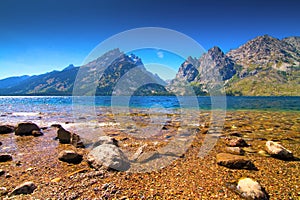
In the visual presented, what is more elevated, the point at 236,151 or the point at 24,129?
the point at 24,129

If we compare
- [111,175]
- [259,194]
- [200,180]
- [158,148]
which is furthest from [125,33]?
[259,194]

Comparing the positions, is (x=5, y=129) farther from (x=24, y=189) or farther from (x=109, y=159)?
(x=109, y=159)

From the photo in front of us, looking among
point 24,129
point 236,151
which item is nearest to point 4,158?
point 24,129

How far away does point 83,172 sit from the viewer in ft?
24.3

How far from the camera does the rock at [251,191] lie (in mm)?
5504

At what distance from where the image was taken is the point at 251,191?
221 inches

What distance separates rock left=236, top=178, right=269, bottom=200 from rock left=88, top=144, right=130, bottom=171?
14.6 feet

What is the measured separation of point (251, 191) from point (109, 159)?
536cm

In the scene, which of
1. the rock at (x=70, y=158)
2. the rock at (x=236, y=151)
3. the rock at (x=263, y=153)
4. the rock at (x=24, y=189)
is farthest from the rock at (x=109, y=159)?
the rock at (x=263, y=153)

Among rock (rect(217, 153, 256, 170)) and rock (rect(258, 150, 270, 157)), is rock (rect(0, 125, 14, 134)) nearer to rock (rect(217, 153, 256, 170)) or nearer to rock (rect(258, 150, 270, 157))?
rock (rect(217, 153, 256, 170))

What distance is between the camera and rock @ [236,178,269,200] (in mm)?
5504

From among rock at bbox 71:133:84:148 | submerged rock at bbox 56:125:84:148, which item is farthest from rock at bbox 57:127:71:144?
→ rock at bbox 71:133:84:148

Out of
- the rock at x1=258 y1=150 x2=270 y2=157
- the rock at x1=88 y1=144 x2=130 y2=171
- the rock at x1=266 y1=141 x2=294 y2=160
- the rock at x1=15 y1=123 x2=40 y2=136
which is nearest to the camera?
the rock at x1=88 y1=144 x2=130 y2=171

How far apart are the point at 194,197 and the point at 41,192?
4918 mm
